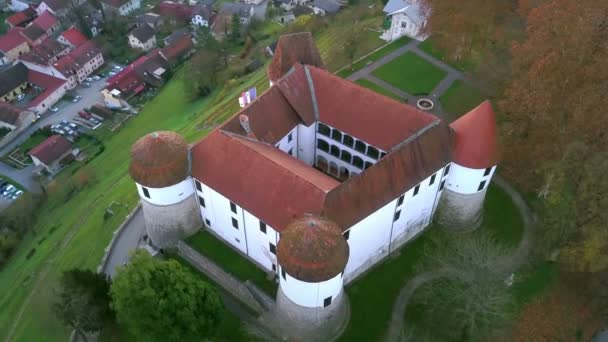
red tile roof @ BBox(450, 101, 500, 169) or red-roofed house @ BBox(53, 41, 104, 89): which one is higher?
red tile roof @ BBox(450, 101, 500, 169)

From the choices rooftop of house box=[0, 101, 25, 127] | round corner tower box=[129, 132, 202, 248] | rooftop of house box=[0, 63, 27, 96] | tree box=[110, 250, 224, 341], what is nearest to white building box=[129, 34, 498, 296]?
round corner tower box=[129, 132, 202, 248]

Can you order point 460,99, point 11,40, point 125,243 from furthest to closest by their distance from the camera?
point 11,40 → point 460,99 → point 125,243

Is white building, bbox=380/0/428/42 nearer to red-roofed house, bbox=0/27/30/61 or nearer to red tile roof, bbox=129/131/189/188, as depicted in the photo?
red tile roof, bbox=129/131/189/188

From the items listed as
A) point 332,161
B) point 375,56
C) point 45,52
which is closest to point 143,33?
point 45,52

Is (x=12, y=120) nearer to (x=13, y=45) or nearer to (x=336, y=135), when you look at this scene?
(x=13, y=45)

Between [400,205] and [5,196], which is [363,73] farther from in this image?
[5,196]

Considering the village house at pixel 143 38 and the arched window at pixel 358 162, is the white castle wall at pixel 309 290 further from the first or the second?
the village house at pixel 143 38
